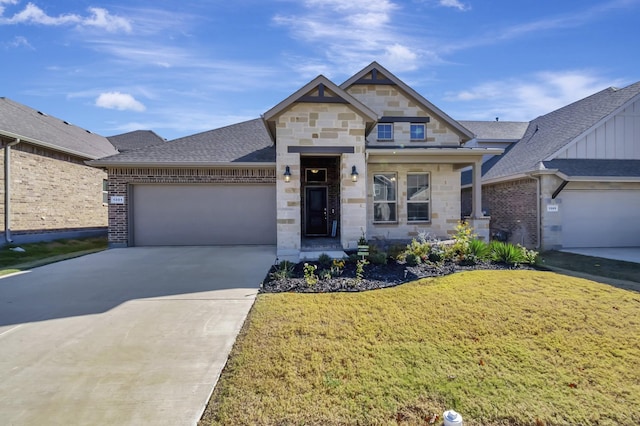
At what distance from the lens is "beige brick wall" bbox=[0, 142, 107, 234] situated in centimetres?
1143

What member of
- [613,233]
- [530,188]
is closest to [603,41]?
[530,188]

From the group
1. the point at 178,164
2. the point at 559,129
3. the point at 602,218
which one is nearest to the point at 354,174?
the point at 178,164

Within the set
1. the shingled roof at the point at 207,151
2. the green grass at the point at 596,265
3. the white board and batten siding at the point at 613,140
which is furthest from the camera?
the white board and batten siding at the point at 613,140

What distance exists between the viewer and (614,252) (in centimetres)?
1041

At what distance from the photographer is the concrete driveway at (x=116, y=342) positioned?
2.70 metres

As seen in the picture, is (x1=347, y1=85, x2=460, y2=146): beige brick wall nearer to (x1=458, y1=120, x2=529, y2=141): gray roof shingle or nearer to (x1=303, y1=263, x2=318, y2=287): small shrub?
(x1=458, y1=120, x2=529, y2=141): gray roof shingle

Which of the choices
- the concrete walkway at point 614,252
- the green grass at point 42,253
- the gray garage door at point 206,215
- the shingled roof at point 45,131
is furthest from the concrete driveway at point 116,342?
the concrete walkway at point 614,252

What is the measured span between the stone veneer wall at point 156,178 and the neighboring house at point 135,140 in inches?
368

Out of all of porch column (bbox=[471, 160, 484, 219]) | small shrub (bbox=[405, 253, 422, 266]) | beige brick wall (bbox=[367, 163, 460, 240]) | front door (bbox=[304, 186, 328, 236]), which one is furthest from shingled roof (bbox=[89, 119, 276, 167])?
porch column (bbox=[471, 160, 484, 219])

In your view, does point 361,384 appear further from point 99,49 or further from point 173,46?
point 99,49

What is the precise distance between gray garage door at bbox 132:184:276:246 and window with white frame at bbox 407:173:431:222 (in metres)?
4.98

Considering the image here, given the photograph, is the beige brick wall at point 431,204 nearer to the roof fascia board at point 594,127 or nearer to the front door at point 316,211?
the front door at point 316,211

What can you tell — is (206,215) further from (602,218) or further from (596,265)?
(602,218)

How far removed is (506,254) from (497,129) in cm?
1261
